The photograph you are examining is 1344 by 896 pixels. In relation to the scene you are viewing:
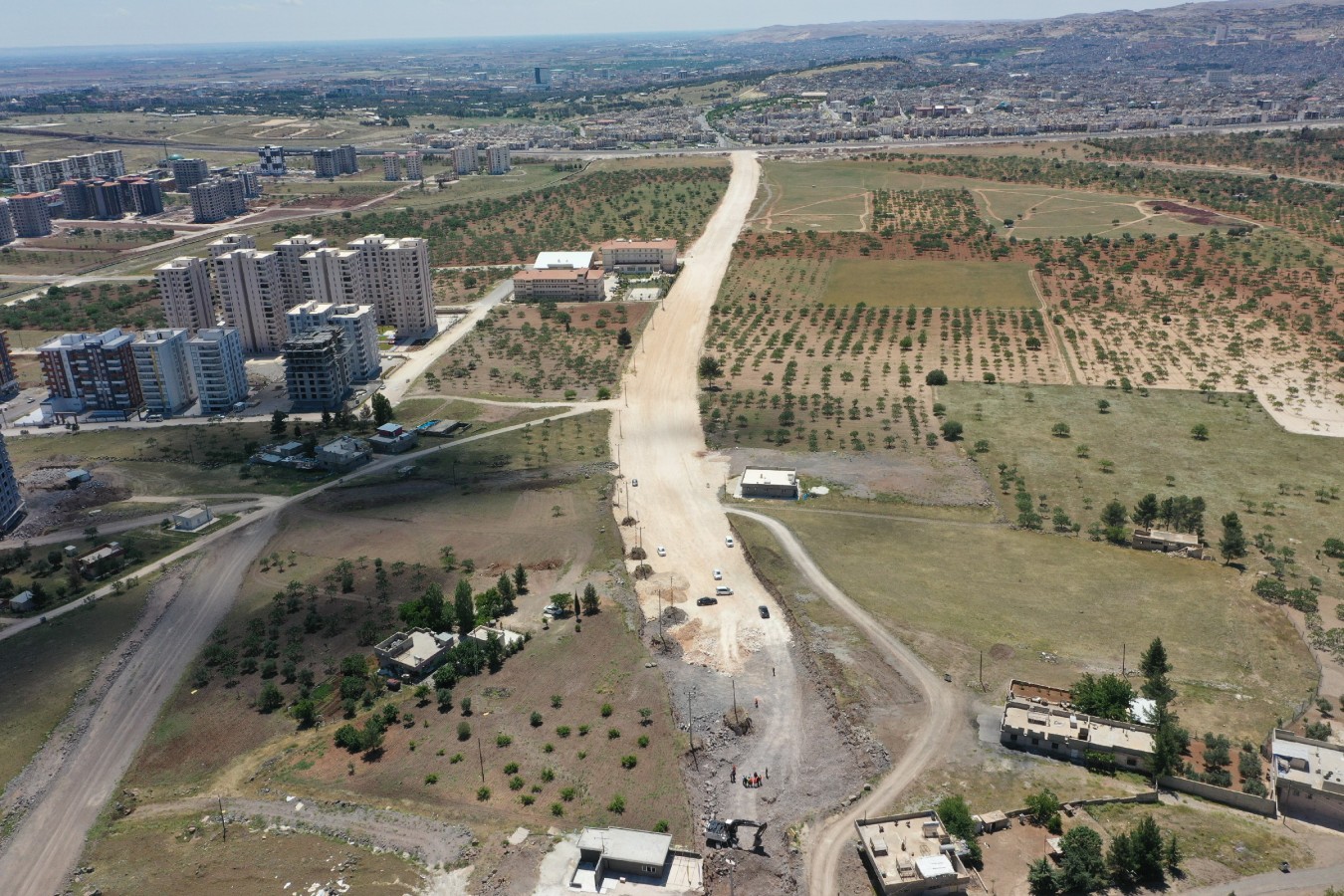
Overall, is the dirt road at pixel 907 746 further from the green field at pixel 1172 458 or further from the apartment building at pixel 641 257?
the apartment building at pixel 641 257

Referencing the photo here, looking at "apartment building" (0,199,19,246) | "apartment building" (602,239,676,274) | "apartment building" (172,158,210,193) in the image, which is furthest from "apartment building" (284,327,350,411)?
"apartment building" (172,158,210,193)

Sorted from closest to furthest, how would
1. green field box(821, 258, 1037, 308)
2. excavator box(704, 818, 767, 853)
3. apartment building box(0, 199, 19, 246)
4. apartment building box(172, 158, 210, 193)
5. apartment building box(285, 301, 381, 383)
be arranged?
1. excavator box(704, 818, 767, 853)
2. apartment building box(285, 301, 381, 383)
3. green field box(821, 258, 1037, 308)
4. apartment building box(0, 199, 19, 246)
5. apartment building box(172, 158, 210, 193)

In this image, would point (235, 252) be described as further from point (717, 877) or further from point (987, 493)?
point (717, 877)

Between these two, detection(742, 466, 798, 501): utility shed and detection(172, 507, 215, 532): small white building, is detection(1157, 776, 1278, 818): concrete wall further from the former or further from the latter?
detection(172, 507, 215, 532): small white building

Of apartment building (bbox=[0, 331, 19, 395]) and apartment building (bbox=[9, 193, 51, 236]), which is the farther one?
apartment building (bbox=[9, 193, 51, 236])

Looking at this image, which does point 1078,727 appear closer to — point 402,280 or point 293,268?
point 402,280

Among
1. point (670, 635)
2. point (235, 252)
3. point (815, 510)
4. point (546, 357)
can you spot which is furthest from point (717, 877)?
point (235, 252)
